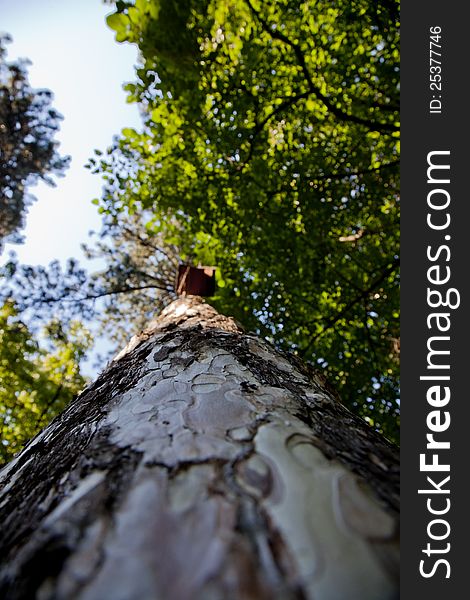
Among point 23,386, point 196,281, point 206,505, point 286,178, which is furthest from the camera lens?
point 23,386

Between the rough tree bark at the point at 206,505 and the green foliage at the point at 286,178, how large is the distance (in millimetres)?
3877

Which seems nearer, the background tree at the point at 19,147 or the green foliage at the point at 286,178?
the green foliage at the point at 286,178

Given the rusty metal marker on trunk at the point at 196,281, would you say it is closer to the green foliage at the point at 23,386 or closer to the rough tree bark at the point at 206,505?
the rough tree bark at the point at 206,505

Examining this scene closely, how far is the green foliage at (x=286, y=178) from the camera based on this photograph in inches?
164

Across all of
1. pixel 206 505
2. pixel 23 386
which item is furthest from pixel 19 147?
pixel 206 505

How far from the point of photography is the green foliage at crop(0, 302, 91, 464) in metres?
6.64

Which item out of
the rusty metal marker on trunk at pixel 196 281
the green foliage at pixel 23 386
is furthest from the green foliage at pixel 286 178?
the green foliage at pixel 23 386

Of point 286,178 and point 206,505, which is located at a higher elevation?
point 286,178

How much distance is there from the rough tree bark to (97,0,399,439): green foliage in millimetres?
3877

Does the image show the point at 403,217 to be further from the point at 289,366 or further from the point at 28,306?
the point at 28,306

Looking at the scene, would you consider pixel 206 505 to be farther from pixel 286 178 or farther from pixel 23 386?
pixel 23 386

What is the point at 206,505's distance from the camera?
629 millimetres

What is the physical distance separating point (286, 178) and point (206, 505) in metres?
4.50

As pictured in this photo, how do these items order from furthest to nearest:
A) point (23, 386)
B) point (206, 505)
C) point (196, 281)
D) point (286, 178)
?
1. point (23, 386)
2. point (286, 178)
3. point (196, 281)
4. point (206, 505)
